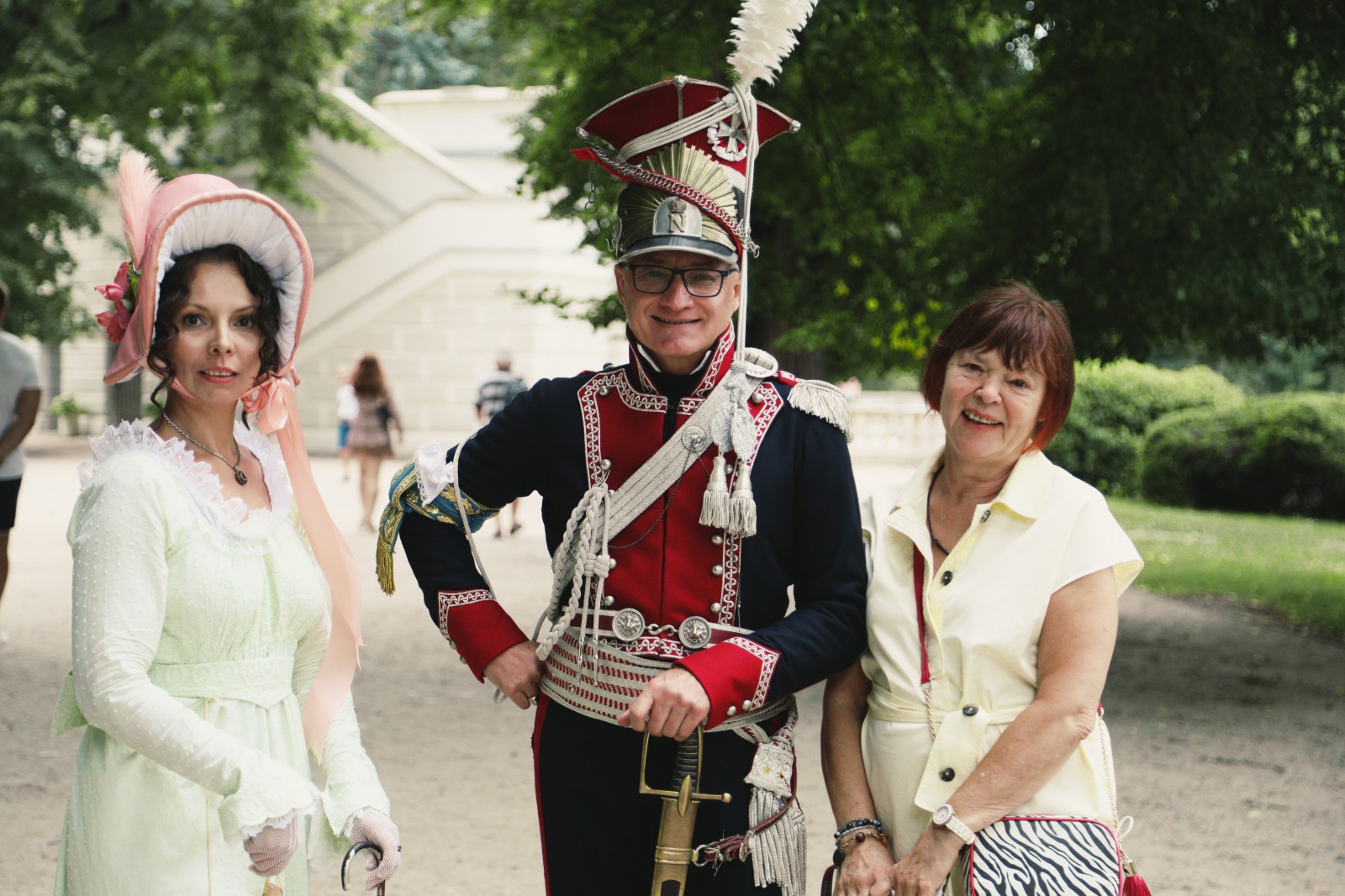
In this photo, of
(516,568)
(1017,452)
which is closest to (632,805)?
(1017,452)


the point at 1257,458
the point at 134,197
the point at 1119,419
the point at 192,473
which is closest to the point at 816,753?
the point at 192,473

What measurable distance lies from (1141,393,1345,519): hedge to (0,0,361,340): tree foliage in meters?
13.1

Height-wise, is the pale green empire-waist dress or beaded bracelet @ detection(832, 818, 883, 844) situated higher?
the pale green empire-waist dress

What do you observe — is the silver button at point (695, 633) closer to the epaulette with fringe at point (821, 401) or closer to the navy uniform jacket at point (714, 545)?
the navy uniform jacket at point (714, 545)

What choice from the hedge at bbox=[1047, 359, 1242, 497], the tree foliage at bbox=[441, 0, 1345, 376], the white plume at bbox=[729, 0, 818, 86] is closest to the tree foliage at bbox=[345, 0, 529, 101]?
the hedge at bbox=[1047, 359, 1242, 497]

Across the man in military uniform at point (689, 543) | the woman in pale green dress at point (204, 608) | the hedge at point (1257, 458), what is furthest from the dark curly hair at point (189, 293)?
the hedge at point (1257, 458)

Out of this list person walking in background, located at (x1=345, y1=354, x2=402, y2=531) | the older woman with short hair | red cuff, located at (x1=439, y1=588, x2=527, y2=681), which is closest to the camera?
the older woman with short hair

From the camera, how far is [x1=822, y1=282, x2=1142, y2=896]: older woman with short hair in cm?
245

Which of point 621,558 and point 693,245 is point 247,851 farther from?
point 693,245

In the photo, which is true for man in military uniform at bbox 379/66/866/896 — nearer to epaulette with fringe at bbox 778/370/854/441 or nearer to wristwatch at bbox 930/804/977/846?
epaulette with fringe at bbox 778/370/854/441

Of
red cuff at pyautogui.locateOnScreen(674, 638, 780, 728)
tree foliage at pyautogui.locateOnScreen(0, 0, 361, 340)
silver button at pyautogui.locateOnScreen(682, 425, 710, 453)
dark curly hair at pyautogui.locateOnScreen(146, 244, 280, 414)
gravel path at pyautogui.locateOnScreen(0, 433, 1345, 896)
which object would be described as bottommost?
gravel path at pyautogui.locateOnScreen(0, 433, 1345, 896)

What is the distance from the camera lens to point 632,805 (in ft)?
8.43

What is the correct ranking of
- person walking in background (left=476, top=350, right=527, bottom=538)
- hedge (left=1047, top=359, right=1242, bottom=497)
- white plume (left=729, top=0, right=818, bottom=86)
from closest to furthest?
white plume (left=729, top=0, right=818, bottom=86)
person walking in background (left=476, top=350, right=527, bottom=538)
hedge (left=1047, top=359, right=1242, bottom=497)

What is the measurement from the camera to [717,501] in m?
2.48
